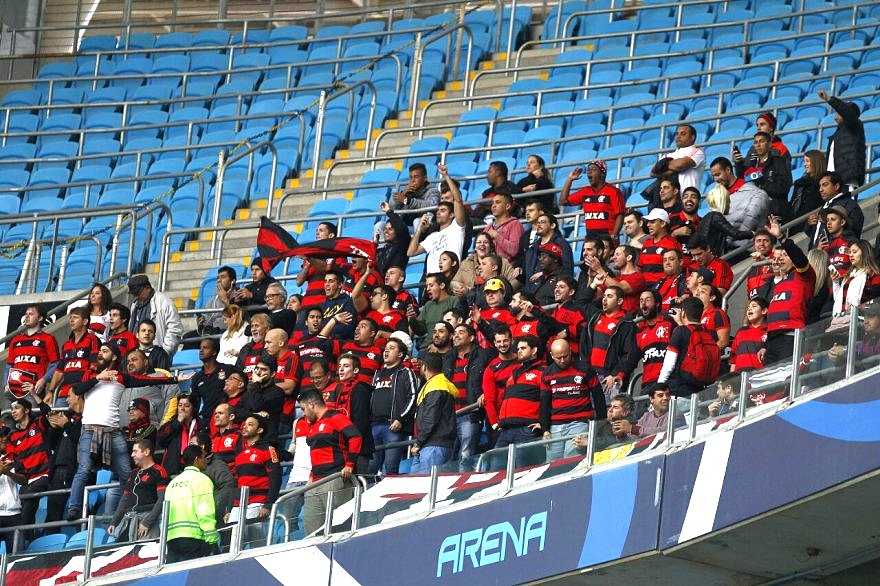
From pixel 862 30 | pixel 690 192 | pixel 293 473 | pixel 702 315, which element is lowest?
pixel 293 473

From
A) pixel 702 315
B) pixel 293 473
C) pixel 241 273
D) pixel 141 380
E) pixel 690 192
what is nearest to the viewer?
pixel 702 315

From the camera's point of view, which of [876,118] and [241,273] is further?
[241,273]

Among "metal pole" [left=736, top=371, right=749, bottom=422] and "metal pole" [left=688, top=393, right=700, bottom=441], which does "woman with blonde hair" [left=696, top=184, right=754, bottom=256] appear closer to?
"metal pole" [left=688, top=393, right=700, bottom=441]

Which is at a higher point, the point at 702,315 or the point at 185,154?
the point at 185,154

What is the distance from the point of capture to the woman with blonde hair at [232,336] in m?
14.2

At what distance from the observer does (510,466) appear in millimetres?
10500

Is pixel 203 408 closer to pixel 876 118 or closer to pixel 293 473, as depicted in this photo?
pixel 293 473

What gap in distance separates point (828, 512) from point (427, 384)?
3429 millimetres

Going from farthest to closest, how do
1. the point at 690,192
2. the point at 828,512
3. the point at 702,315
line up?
the point at 690,192, the point at 702,315, the point at 828,512

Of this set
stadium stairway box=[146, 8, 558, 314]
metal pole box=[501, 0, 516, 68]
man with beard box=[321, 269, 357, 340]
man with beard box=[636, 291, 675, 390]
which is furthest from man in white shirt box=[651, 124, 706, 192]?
metal pole box=[501, 0, 516, 68]

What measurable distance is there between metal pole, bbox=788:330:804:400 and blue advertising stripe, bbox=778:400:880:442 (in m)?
0.12

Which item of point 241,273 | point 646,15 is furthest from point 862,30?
point 241,273

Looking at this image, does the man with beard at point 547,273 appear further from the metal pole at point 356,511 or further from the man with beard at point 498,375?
the metal pole at point 356,511

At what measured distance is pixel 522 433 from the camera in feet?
37.5
